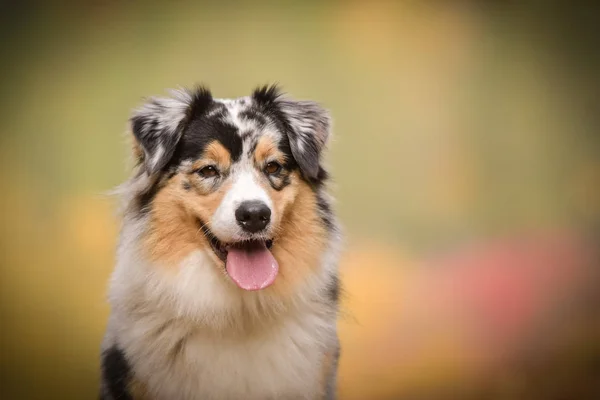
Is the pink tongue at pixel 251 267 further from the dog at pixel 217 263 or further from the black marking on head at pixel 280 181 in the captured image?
the black marking on head at pixel 280 181

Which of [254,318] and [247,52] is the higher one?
[247,52]

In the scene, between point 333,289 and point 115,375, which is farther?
point 333,289

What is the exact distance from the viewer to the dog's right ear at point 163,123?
285 centimetres

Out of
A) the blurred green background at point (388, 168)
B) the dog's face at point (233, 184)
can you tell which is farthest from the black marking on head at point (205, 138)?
the blurred green background at point (388, 168)

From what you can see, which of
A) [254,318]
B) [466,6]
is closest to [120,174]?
[254,318]

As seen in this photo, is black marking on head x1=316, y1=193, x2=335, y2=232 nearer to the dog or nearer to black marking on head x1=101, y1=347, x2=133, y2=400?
the dog

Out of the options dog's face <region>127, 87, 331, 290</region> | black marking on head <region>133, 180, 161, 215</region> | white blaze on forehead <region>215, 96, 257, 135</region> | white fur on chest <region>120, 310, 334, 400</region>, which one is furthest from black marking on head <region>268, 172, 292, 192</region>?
white fur on chest <region>120, 310, 334, 400</region>

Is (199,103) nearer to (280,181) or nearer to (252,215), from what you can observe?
(280,181)

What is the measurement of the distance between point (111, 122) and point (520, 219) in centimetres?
210

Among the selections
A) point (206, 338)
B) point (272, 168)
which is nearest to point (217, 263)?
point (206, 338)

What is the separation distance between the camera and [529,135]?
3.84 metres

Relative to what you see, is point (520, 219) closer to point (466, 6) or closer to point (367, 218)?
point (367, 218)

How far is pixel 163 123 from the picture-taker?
114 inches

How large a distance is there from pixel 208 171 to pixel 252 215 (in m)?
0.30
